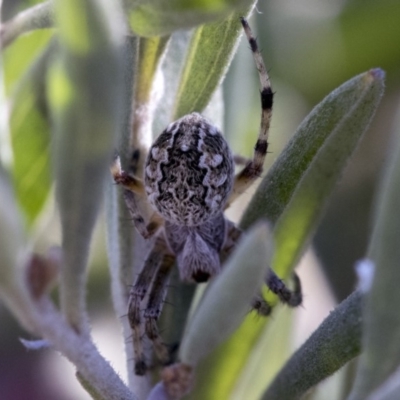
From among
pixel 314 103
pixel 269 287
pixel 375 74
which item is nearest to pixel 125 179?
pixel 269 287

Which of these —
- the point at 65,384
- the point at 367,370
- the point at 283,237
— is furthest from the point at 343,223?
the point at 367,370

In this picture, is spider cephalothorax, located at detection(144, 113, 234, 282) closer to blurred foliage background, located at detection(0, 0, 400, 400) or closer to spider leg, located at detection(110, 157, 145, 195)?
spider leg, located at detection(110, 157, 145, 195)

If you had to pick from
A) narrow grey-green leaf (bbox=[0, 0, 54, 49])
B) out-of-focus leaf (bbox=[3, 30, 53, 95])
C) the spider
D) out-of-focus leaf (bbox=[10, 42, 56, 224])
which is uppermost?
narrow grey-green leaf (bbox=[0, 0, 54, 49])

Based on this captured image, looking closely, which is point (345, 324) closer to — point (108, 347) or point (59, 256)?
point (59, 256)

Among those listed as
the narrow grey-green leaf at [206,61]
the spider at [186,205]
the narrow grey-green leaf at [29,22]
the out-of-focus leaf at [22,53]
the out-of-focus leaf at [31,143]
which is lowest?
the spider at [186,205]

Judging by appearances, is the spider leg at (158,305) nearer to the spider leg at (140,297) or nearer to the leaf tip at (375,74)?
the spider leg at (140,297)

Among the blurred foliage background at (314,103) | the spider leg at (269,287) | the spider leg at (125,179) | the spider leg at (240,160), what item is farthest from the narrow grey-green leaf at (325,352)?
the blurred foliage background at (314,103)

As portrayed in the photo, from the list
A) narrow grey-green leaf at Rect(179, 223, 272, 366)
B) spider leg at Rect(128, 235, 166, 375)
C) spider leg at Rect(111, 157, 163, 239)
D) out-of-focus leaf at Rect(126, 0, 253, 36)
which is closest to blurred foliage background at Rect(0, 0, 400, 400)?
spider leg at Rect(128, 235, 166, 375)

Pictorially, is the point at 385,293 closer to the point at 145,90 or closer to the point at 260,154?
the point at 145,90
